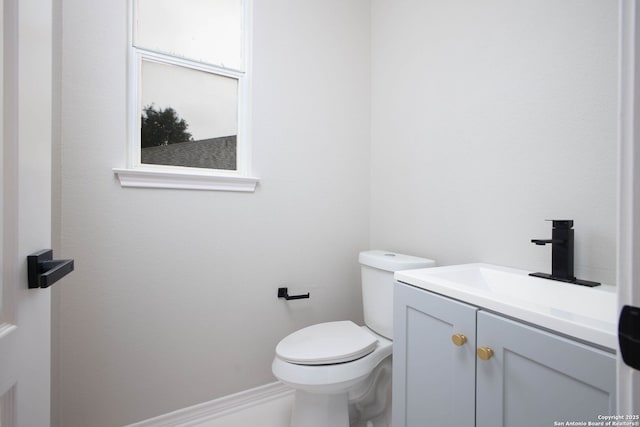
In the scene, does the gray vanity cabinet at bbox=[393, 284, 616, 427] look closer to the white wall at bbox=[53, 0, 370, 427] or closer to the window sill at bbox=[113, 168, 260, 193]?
the white wall at bbox=[53, 0, 370, 427]

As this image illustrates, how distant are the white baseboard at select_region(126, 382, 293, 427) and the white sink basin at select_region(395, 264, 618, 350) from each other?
3.62 ft

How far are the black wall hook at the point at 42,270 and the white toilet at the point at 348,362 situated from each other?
89cm

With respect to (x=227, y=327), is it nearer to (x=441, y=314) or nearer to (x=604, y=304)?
(x=441, y=314)

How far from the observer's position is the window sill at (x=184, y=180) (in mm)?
1290

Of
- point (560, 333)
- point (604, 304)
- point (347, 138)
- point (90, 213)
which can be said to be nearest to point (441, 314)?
point (560, 333)

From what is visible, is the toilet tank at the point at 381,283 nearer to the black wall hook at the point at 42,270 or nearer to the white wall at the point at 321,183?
the white wall at the point at 321,183

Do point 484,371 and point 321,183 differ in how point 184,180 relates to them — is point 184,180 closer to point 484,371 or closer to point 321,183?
point 321,183

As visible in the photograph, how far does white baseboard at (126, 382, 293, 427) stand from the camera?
1368 millimetres

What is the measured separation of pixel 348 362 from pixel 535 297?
0.73 metres

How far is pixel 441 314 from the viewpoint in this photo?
33.8 inches

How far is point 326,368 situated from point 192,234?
0.89 m

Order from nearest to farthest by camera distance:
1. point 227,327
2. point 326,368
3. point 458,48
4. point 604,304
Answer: point 604,304 → point 326,368 → point 458,48 → point 227,327

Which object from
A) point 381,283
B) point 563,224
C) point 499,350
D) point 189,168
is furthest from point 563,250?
point 189,168

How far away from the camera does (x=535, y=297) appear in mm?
957
